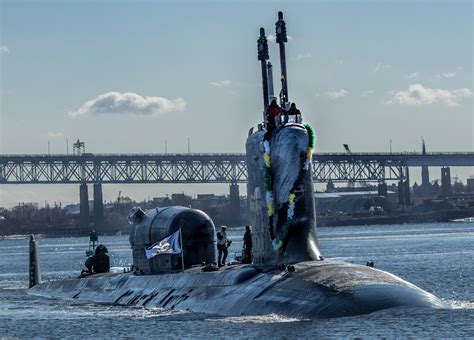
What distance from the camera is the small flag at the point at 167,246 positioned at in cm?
3494

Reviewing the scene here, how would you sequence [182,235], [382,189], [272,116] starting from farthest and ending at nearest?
[382,189]
[182,235]
[272,116]

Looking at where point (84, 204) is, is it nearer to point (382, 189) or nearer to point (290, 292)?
point (382, 189)

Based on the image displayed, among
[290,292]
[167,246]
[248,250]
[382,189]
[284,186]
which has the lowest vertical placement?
[290,292]

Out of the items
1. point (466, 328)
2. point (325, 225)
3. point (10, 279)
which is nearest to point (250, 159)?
point (466, 328)

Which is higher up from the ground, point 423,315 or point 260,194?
point 260,194

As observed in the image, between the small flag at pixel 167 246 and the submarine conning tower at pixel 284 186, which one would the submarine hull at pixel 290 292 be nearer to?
the submarine conning tower at pixel 284 186

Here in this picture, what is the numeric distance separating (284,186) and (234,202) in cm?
12669

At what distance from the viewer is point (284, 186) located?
28375 millimetres

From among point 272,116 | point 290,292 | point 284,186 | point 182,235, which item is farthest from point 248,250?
point 290,292

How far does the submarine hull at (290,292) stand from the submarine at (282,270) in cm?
2

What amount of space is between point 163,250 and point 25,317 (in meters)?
4.30

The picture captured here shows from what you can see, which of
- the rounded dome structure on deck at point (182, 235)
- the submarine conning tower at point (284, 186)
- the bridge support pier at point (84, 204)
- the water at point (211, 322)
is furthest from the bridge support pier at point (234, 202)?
the submarine conning tower at point (284, 186)

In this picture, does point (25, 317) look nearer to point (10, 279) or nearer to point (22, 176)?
point (10, 279)

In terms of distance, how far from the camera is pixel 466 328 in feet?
76.7
